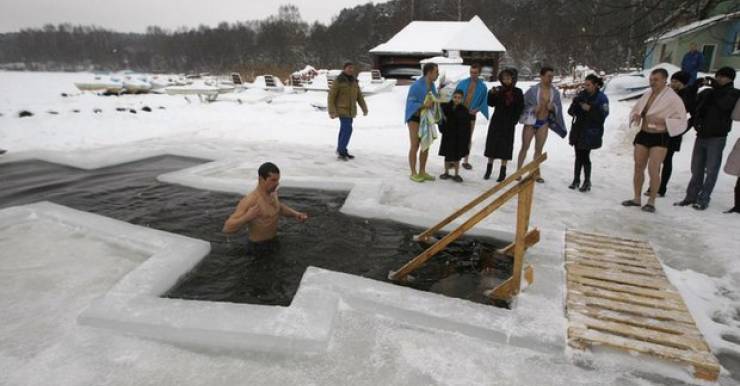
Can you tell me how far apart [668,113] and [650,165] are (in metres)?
0.66

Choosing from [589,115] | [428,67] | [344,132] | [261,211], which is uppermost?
[428,67]

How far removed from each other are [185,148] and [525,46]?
4399 cm

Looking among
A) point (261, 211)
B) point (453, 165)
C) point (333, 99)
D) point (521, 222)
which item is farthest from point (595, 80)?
point (261, 211)

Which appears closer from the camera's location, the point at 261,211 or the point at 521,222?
the point at 521,222

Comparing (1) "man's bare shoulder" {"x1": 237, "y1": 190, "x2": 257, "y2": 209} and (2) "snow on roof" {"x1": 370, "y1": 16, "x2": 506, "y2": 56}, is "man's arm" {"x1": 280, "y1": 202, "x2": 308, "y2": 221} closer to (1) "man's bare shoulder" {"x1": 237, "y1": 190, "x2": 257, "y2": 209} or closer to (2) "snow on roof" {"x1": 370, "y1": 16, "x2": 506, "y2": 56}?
(1) "man's bare shoulder" {"x1": 237, "y1": 190, "x2": 257, "y2": 209}

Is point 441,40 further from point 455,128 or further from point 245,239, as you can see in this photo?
point 245,239

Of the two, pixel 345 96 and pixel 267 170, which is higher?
pixel 345 96

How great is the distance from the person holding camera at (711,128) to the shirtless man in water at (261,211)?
200 inches

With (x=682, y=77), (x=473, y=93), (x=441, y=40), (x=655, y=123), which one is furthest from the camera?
(x=441, y=40)

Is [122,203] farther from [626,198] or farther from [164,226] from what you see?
[626,198]

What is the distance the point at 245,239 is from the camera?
4602 millimetres

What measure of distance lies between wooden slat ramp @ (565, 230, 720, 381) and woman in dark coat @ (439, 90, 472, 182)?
254 centimetres

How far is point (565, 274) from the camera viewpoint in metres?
3.71

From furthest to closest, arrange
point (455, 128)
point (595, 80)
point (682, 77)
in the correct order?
point (455, 128), point (595, 80), point (682, 77)
